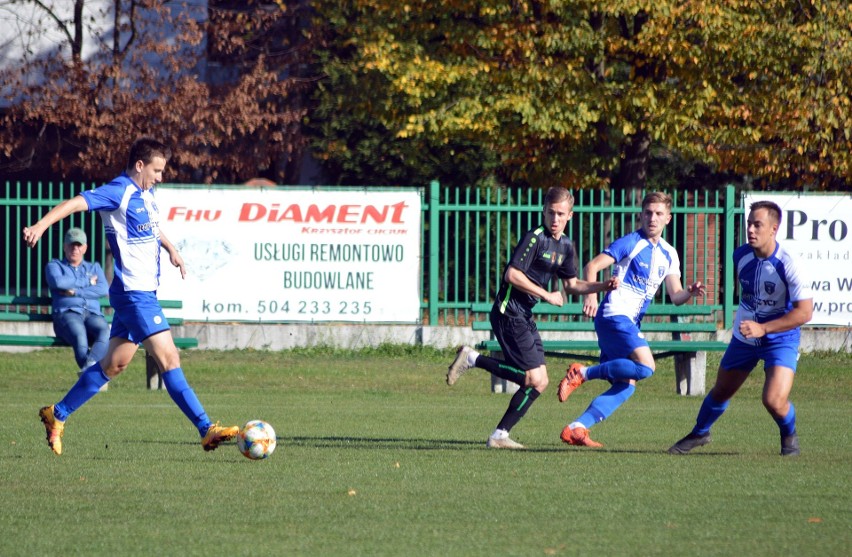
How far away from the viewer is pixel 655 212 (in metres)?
9.66

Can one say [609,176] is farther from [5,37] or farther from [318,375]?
[5,37]

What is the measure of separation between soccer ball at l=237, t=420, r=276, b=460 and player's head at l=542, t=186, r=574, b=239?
8.39 ft

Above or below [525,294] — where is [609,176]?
above

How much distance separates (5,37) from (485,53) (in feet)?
30.9

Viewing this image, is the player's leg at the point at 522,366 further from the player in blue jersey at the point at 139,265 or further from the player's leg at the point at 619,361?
the player in blue jersey at the point at 139,265

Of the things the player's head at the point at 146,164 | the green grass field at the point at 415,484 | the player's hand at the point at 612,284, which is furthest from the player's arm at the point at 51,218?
the player's hand at the point at 612,284

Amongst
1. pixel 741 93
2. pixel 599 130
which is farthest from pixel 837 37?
pixel 599 130

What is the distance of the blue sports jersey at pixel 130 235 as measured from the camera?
8664mm

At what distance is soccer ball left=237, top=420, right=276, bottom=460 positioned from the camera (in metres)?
8.25

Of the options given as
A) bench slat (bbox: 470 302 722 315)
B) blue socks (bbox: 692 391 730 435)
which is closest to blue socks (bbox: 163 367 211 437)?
blue socks (bbox: 692 391 730 435)

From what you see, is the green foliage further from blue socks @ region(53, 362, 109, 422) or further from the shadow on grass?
blue socks @ region(53, 362, 109, 422)

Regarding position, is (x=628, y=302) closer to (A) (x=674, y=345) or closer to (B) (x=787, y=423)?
(B) (x=787, y=423)

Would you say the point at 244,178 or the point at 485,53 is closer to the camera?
the point at 485,53

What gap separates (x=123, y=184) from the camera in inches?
342
